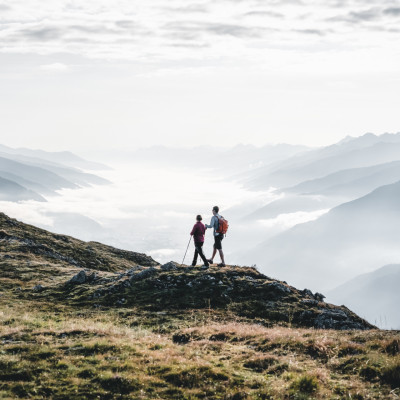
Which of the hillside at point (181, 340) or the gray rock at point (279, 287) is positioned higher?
the gray rock at point (279, 287)

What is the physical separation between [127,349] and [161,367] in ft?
7.81

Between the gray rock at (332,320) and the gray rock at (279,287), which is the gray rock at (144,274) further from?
the gray rock at (332,320)

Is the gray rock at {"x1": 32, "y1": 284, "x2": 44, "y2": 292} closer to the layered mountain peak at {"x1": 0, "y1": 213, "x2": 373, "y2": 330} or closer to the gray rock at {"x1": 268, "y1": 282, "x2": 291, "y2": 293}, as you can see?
the layered mountain peak at {"x1": 0, "y1": 213, "x2": 373, "y2": 330}

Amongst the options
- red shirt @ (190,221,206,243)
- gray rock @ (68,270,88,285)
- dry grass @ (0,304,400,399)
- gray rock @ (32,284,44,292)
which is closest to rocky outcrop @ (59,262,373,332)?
gray rock @ (68,270,88,285)

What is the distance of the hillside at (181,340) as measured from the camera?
12148 mm

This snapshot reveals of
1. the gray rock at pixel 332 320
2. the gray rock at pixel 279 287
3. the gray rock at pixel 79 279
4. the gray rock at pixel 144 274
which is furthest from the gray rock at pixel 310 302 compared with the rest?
the gray rock at pixel 79 279

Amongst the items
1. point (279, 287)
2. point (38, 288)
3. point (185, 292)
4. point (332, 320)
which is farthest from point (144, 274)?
point (332, 320)

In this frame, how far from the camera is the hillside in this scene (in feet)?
39.9

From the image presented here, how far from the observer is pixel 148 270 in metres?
30.7

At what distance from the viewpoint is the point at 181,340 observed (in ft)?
60.2

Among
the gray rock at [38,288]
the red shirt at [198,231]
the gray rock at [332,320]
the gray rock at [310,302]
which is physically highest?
the red shirt at [198,231]

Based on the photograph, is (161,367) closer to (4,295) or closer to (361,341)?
(361,341)

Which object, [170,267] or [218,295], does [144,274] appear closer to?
[170,267]

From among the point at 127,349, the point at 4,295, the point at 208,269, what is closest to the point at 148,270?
the point at 208,269
